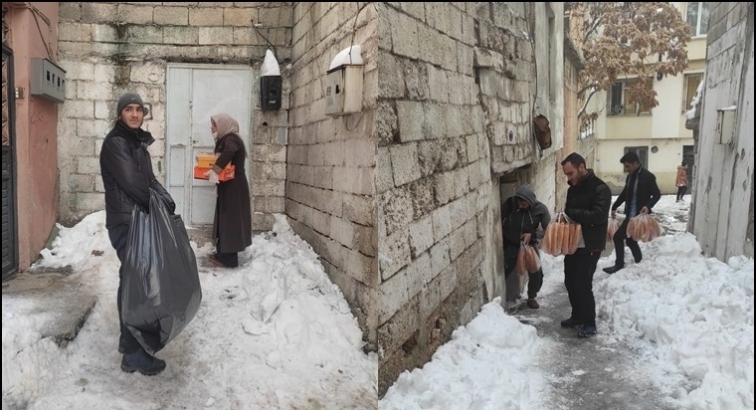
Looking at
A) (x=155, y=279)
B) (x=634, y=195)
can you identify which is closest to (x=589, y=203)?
(x=634, y=195)

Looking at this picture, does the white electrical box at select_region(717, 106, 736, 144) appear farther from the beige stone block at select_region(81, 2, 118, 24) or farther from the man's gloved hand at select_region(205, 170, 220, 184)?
the beige stone block at select_region(81, 2, 118, 24)

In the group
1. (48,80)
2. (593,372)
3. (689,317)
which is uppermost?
(48,80)

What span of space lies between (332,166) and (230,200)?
0.52 m

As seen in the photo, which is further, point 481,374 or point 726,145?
point 726,145

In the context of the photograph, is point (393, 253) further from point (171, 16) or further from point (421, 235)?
point (171, 16)

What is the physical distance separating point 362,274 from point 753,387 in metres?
1.69

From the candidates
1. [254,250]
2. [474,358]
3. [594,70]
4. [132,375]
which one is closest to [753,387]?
[474,358]

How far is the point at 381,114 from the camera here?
220 cm

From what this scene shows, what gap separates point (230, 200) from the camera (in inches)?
103

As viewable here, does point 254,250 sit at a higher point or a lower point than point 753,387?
higher

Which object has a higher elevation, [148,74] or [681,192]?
[148,74]

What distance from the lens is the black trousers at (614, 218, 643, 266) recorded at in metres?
3.69

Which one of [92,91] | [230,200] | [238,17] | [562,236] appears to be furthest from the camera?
[562,236]

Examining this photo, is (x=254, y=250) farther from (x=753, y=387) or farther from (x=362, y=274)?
(x=753, y=387)
